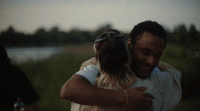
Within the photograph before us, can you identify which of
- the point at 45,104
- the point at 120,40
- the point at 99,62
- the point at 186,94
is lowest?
the point at 45,104

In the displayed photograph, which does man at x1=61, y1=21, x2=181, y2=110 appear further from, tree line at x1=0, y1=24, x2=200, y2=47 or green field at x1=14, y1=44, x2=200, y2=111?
green field at x1=14, y1=44, x2=200, y2=111

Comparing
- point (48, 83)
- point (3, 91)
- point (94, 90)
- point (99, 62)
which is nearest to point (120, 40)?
point (99, 62)

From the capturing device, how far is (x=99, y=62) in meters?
1.44

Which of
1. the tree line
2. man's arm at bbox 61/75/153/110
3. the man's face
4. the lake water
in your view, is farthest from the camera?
the lake water

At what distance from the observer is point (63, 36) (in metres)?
3.30

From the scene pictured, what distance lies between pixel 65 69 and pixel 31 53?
28.4 inches

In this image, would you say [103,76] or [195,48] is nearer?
[103,76]

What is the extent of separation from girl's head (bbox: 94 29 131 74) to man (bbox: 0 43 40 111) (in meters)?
1.27

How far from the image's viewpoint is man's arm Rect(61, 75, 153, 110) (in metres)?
1.34

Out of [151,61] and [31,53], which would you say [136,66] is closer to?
[151,61]

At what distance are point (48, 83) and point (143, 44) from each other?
2.45 m

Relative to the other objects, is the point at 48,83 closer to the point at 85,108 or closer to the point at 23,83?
the point at 23,83

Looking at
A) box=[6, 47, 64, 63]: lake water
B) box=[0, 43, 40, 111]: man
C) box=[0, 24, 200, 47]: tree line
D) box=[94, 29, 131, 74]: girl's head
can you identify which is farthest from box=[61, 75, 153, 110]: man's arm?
box=[6, 47, 64, 63]: lake water

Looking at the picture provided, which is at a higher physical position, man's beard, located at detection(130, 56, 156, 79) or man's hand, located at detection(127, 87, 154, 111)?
man's beard, located at detection(130, 56, 156, 79)
